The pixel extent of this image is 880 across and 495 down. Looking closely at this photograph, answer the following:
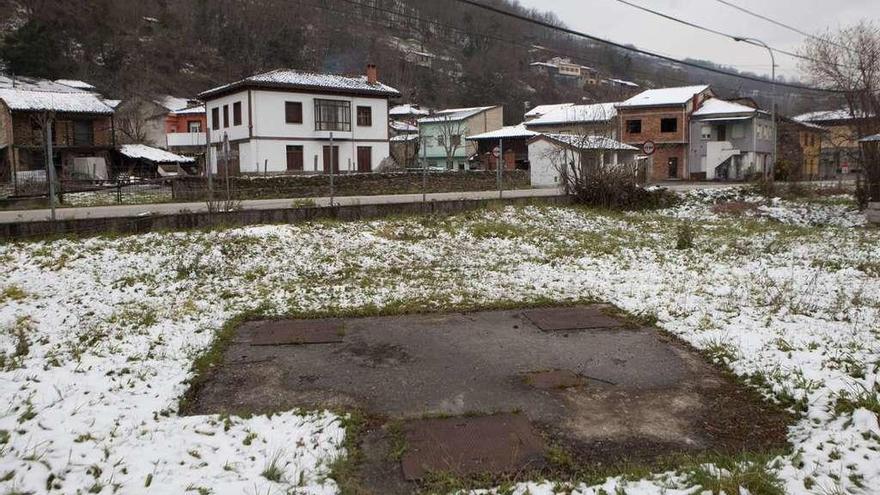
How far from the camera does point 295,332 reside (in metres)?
6.69

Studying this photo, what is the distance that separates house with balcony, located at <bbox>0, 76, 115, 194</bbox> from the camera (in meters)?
36.6

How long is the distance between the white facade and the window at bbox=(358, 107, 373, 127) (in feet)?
0.48

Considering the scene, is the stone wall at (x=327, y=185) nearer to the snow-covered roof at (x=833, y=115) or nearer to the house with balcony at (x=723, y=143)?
the snow-covered roof at (x=833, y=115)

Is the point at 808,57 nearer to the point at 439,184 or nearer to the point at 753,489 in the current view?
the point at 439,184

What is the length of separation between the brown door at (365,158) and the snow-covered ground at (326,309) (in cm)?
2569

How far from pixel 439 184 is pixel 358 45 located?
49.6 m

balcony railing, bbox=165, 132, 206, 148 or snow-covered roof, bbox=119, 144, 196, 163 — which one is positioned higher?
balcony railing, bbox=165, 132, 206, 148

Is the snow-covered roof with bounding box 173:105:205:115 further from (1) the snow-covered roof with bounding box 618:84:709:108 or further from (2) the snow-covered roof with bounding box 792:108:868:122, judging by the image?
(2) the snow-covered roof with bounding box 792:108:868:122

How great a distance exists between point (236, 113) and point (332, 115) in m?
5.54

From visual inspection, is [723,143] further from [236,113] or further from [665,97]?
[236,113]

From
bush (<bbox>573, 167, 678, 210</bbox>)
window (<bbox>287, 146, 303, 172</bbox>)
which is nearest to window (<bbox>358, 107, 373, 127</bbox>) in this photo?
window (<bbox>287, 146, 303, 172</bbox>)

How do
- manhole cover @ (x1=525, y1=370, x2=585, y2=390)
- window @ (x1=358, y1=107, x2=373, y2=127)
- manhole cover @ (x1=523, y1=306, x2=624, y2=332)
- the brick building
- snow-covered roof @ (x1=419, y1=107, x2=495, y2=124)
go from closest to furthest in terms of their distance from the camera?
manhole cover @ (x1=525, y1=370, x2=585, y2=390) → manhole cover @ (x1=523, y1=306, x2=624, y2=332) → window @ (x1=358, y1=107, x2=373, y2=127) → the brick building → snow-covered roof @ (x1=419, y1=107, x2=495, y2=124)

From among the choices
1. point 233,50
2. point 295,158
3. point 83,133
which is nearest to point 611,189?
point 295,158

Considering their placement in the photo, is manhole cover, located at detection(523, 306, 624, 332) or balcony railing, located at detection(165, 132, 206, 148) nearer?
manhole cover, located at detection(523, 306, 624, 332)
